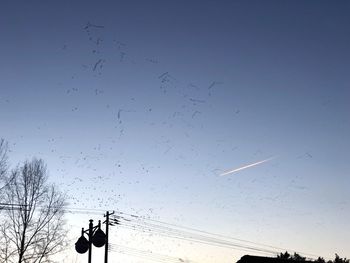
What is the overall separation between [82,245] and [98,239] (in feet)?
3.26

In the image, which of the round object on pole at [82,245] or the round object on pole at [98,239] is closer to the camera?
the round object on pole at [82,245]

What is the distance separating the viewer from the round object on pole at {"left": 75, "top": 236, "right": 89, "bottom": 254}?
81.5 feet

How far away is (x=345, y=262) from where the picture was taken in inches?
2486

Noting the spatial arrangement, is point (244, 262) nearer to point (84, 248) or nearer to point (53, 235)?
point (84, 248)

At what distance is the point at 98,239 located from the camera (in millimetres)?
25406

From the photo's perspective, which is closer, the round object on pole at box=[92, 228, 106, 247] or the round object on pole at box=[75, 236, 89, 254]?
the round object on pole at box=[75, 236, 89, 254]

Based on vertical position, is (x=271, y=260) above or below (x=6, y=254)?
below

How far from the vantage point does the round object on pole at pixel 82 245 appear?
2484 cm

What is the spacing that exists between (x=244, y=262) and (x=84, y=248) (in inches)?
380

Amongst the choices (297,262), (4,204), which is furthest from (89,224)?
(297,262)

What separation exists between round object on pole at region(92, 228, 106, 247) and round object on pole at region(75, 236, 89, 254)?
477mm

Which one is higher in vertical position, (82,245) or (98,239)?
(98,239)

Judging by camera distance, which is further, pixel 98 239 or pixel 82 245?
pixel 98 239

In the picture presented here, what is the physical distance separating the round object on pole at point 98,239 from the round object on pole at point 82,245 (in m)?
0.48
